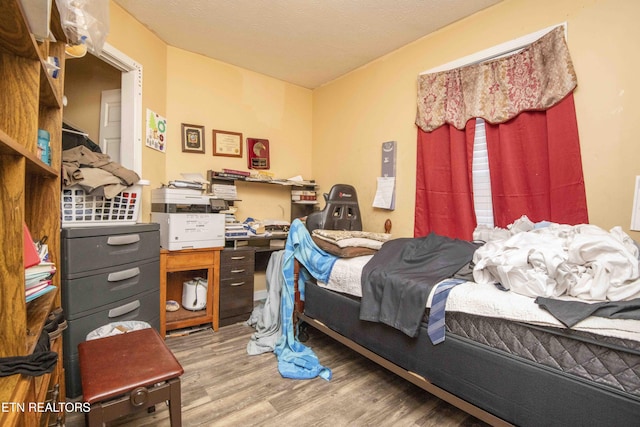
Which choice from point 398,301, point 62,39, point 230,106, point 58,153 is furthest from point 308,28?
point 398,301

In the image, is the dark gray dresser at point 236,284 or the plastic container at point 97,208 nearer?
the plastic container at point 97,208

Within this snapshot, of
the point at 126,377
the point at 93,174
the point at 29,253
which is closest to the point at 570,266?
the point at 126,377

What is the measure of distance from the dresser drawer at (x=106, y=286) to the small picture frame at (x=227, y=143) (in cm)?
144

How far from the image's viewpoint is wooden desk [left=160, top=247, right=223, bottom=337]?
2.27 m

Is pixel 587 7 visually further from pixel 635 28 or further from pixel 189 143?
pixel 189 143

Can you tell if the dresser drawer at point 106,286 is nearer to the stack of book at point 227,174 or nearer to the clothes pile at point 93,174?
the clothes pile at point 93,174

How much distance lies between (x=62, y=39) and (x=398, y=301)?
77.2 inches

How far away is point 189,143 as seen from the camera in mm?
2881

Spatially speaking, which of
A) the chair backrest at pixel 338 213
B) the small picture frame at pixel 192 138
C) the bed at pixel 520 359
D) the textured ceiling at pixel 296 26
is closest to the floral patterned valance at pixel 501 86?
the textured ceiling at pixel 296 26

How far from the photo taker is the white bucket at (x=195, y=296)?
2.56m

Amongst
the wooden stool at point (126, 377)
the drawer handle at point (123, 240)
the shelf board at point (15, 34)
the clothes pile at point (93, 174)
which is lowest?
the wooden stool at point (126, 377)

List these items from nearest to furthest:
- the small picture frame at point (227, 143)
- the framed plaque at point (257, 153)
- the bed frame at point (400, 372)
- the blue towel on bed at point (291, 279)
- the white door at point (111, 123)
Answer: the bed frame at point (400, 372) < the blue towel on bed at point (291, 279) < the white door at point (111, 123) < the small picture frame at point (227, 143) < the framed plaque at point (257, 153)

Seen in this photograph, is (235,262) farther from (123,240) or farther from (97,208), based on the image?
(97,208)

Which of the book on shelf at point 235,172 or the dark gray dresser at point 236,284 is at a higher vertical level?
the book on shelf at point 235,172
